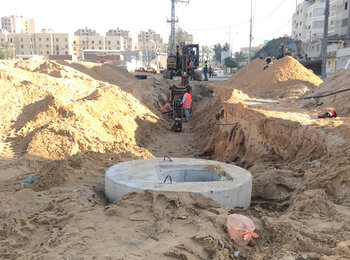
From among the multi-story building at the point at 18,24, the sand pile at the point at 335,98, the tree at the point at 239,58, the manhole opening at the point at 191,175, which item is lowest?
the manhole opening at the point at 191,175

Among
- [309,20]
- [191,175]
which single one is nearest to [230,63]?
[309,20]

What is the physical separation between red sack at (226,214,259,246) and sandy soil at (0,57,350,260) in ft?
0.35

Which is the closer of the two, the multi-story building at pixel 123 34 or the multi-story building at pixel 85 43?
the multi-story building at pixel 85 43

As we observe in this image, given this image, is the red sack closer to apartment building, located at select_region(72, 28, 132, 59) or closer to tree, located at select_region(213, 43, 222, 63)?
tree, located at select_region(213, 43, 222, 63)

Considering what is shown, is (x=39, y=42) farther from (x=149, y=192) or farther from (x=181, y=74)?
(x=149, y=192)

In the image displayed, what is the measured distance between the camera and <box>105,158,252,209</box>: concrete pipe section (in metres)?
5.00

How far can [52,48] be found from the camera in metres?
78.7

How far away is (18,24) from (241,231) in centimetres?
12977

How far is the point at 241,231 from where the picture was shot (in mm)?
3562

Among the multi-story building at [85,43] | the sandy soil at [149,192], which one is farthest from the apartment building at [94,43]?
the sandy soil at [149,192]

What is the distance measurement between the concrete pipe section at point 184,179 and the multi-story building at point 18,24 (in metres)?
125

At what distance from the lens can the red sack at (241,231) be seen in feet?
11.5

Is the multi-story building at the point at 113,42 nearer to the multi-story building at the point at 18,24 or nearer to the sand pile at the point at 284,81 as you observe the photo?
the multi-story building at the point at 18,24

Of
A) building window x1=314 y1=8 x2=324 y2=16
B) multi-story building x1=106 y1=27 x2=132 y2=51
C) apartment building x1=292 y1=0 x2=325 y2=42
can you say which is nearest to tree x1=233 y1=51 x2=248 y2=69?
apartment building x1=292 y1=0 x2=325 y2=42
